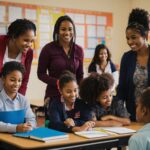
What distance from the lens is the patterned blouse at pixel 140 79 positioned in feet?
9.49

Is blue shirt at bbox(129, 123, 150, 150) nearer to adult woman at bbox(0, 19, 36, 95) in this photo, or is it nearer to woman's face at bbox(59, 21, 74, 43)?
adult woman at bbox(0, 19, 36, 95)

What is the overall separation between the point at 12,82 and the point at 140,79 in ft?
3.50

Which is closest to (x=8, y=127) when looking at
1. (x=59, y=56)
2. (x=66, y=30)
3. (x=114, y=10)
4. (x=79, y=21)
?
(x=59, y=56)

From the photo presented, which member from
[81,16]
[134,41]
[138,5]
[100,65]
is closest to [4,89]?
[134,41]

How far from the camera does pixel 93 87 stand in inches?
116

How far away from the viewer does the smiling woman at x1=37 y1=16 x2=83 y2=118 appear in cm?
307

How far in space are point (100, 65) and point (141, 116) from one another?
3.21 metres

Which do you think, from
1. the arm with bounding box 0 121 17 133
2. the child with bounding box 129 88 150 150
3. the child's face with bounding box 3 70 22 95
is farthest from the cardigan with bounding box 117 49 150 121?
the child with bounding box 129 88 150 150

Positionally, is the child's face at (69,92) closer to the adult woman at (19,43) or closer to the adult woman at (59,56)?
the adult woman at (59,56)

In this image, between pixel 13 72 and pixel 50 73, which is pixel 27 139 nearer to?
pixel 13 72

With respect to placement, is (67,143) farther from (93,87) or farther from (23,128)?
(93,87)

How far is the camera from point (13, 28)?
2809 mm

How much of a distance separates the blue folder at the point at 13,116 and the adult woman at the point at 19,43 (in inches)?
16.6

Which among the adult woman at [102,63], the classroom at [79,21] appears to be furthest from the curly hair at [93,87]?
the adult woman at [102,63]
